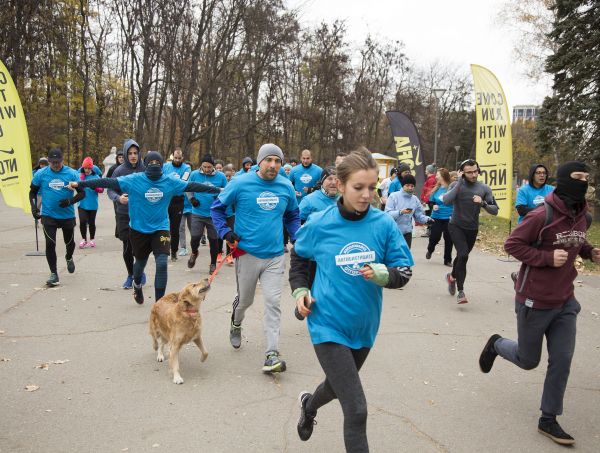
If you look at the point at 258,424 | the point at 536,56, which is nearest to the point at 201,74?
the point at 536,56

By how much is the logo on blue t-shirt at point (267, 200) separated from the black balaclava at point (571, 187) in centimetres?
257

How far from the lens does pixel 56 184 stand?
8.57 meters

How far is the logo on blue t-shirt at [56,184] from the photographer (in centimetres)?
853

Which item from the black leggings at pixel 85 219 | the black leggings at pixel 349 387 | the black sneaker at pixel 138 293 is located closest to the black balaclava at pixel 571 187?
the black leggings at pixel 349 387

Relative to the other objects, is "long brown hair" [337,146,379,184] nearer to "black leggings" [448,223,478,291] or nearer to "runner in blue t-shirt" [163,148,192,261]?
"black leggings" [448,223,478,291]

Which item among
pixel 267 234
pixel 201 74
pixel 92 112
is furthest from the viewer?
pixel 92 112

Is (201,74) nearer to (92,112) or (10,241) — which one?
(92,112)

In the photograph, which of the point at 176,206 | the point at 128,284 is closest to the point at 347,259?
the point at 128,284

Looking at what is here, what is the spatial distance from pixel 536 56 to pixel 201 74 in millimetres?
19083

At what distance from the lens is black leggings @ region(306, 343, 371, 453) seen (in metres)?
2.77

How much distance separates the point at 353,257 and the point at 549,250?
5.77 feet

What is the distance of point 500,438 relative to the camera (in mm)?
3818

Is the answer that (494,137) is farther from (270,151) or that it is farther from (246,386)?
(246,386)

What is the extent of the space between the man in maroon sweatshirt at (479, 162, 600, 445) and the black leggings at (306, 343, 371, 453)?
1.56 metres
